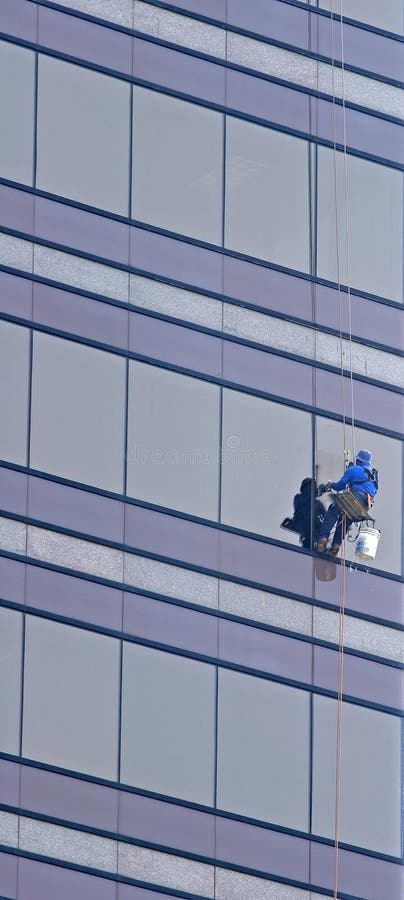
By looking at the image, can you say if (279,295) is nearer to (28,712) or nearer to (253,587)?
(253,587)

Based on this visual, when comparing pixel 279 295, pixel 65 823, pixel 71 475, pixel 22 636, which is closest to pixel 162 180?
pixel 279 295

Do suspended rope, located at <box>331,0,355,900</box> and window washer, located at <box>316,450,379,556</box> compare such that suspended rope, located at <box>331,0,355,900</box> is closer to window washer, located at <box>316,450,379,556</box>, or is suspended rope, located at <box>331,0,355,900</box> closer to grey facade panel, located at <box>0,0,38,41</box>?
window washer, located at <box>316,450,379,556</box>

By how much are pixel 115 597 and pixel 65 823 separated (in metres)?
3.49

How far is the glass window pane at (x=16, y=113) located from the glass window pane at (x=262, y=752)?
8.30m

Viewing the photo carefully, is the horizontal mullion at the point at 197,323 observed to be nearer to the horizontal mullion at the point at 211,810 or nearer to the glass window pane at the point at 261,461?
the glass window pane at the point at 261,461

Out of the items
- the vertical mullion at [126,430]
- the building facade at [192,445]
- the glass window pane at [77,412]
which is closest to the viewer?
the building facade at [192,445]

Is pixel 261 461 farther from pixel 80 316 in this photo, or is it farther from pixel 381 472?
pixel 80 316

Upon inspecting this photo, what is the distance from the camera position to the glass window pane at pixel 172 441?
37438 millimetres

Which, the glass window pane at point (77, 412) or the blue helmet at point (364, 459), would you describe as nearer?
the glass window pane at point (77, 412)

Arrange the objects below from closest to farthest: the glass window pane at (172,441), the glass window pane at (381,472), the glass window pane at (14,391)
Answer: the glass window pane at (14,391) < the glass window pane at (172,441) < the glass window pane at (381,472)

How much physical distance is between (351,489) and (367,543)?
3.03 ft

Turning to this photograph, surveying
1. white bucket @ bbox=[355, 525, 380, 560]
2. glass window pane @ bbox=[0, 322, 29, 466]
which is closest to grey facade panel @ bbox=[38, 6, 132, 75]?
glass window pane @ bbox=[0, 322, 29, 466]

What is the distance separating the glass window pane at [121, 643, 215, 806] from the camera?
36438 mm

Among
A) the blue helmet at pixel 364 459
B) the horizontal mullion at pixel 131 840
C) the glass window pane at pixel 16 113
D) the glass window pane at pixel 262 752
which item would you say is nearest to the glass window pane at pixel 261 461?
the blue helmet at pixel 364 459
